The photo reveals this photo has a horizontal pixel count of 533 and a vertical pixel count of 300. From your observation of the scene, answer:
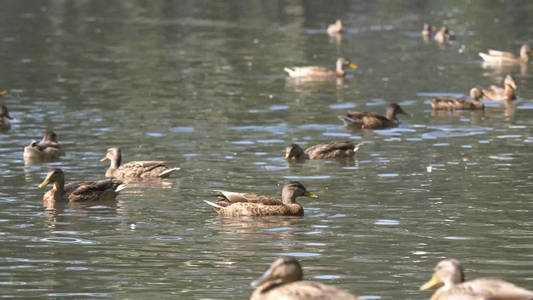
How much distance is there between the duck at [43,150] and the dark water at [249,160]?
0.32 m

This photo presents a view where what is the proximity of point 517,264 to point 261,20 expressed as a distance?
4375cm

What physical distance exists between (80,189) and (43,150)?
13.3 ft

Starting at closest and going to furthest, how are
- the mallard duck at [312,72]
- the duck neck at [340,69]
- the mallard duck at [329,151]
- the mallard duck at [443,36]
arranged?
the mallard duck at [329,151]
the mallard duck at [312,72]
the duck neck at [340,69]
the mallard duck at [443,36]

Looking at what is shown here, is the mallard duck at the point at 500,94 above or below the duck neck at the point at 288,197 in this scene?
above

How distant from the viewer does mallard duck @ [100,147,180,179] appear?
2133cm

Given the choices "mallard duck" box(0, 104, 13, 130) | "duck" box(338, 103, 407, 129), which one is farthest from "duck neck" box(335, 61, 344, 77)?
"mallard duck" box(0, 104, 13, 130)

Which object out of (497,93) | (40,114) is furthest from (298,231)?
(497,93)

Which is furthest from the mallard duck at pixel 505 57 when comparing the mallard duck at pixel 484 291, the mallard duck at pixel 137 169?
the mallard duck at pixel 484 291

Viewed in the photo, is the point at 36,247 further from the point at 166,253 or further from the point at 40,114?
the point at 40,114

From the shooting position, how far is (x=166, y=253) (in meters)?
15.1

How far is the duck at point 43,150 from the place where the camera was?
908 inches

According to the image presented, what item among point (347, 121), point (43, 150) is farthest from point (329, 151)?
point (43, 150)

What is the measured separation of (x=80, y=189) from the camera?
19344mm

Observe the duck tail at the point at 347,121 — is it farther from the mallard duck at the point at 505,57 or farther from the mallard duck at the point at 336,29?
the mallard duck at the point at 336,29
